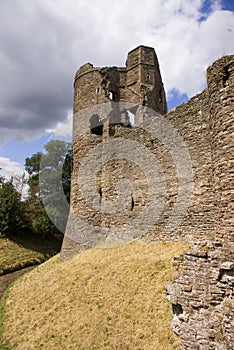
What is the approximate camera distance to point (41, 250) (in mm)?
24016

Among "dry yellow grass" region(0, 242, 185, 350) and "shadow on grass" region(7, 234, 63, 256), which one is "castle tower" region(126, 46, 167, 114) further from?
"shadow on grass" region(7, 234, 63, 256)

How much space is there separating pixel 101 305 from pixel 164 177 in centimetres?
555

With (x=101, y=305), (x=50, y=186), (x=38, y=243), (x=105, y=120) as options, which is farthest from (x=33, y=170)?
(x=101, y=305)

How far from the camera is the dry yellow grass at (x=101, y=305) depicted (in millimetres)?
7480

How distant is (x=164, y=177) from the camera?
472 inches

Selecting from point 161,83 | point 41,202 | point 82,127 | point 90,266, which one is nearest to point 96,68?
point 82,127

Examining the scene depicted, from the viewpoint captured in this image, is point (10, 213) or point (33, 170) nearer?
point (10, 213)

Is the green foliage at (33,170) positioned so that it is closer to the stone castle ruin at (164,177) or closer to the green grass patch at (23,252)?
the green grass patch at (23,252)

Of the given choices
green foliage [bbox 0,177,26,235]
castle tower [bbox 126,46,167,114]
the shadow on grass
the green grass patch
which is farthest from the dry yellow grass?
green foliage [bbox 0,177,26,235]

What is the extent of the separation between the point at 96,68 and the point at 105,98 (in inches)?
91.8

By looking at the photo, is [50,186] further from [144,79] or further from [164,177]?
[164,177]

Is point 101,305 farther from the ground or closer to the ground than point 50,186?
closer to the ground

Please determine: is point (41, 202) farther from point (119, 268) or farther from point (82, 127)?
point (119, 268)

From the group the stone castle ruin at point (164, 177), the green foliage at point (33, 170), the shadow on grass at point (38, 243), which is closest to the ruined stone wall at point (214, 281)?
the stone castle ruin at point (164, 177)
